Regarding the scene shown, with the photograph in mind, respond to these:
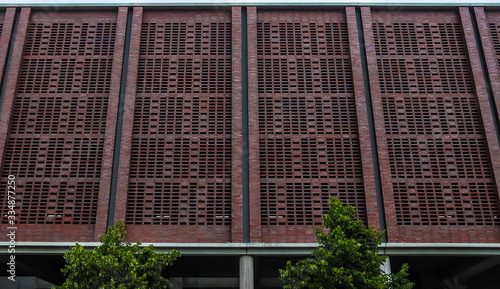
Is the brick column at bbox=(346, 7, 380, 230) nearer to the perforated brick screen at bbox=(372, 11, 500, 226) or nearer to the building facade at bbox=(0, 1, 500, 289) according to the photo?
the building facade at bbox=(0, 1, 500, 289)

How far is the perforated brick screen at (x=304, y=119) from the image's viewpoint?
1880 cm

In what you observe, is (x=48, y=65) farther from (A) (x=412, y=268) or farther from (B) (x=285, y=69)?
(A) (x=412, y=268)

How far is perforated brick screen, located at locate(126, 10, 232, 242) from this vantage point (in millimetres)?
18688

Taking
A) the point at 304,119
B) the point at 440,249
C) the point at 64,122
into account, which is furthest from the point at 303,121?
the point at 64,122

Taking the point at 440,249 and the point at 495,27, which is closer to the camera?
the point at 440,249

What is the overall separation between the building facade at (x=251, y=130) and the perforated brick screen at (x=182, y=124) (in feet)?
0.21

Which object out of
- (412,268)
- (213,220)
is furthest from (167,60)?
(412,268)

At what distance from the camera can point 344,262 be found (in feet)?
40.4

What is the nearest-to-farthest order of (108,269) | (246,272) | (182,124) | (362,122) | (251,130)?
(108,269) → (246,272) → (251,130) → (362,122) → (182,124)

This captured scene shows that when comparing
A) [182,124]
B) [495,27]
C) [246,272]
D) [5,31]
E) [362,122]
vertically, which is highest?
[495,27]

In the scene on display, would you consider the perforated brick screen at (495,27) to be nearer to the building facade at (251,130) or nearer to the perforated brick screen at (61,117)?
the building facade at (251,130)

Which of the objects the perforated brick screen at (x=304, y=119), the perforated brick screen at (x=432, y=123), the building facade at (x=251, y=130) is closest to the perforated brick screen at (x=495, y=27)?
the building facade at (x=251, y=130)

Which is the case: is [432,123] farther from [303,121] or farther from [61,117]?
[61,117]

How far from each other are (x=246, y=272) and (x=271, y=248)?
4.34 feet
